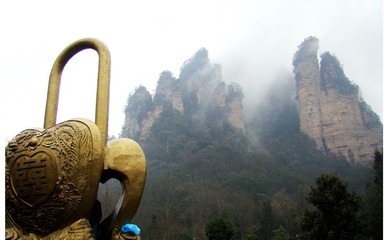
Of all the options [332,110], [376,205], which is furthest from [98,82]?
[332,110]

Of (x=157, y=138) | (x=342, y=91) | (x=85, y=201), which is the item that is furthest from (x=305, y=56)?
(x=85, y=201)

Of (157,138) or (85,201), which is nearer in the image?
(85,201)

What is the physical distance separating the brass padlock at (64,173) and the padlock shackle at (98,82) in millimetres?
135

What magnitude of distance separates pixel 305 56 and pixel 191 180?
78.0ft

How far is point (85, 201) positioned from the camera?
2.53 m

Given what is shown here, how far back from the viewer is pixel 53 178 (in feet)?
8.22

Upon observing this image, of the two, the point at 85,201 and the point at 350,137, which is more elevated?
the point at 350,137

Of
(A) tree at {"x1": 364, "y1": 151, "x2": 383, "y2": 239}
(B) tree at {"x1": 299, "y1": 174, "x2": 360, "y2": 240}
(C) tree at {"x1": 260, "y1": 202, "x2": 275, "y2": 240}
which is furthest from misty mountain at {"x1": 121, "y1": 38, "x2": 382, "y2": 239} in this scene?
(B) tree at {"x1": 299, "y1": 174, "x2": 360, "y2": 240}

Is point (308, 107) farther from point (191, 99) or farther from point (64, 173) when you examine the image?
point (64, 173)

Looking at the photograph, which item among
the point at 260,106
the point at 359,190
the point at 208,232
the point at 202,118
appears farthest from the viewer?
the point at 260,106

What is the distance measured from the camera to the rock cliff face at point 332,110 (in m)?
39.1

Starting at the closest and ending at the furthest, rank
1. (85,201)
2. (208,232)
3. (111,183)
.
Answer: (85,201)
(208,232)
(111,183)

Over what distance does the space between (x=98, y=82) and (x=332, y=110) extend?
41044mm

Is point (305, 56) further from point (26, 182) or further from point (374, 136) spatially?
point (26, 182)
